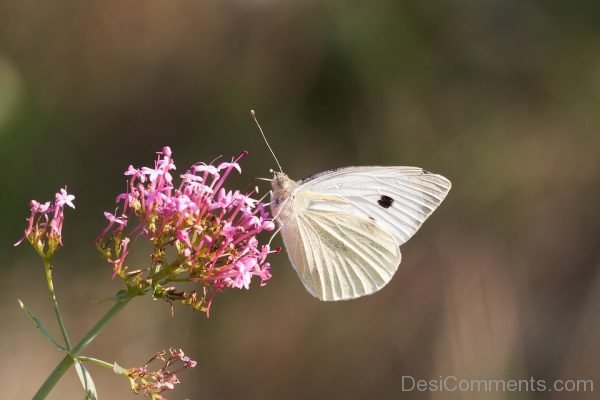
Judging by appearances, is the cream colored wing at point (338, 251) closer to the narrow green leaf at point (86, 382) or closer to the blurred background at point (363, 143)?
the narrow green leaf at point (86, 382)

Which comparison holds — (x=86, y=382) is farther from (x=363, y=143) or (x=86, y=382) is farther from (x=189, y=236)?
(x=363, y=143)

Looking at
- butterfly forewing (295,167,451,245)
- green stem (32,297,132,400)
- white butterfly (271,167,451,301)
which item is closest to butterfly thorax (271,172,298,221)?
white butterfly (271,167,451,301)

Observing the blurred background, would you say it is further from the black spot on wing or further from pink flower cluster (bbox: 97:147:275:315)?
pink flower cluster (bbox: 97:147:275:315)

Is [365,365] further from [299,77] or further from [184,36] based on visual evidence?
[184,36]

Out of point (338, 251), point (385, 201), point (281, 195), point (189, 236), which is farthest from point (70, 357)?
point (385, 201)

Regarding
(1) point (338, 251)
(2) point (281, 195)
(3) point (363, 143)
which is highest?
(2) point (281, 195)

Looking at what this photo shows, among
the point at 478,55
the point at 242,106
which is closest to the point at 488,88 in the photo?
the point at 478,55

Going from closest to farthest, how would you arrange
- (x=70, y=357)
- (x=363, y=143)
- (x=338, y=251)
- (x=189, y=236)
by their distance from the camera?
(x=70, y=357)
(x=189, y=236)
(x=338, y=251)
(x=363, y=143)
